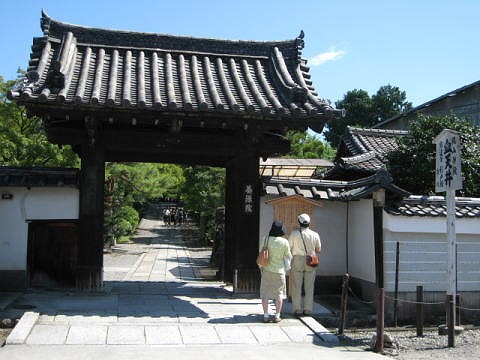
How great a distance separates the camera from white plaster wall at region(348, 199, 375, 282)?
40.3ft

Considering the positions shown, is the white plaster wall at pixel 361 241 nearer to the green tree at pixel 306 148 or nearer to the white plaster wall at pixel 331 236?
the white plaster wall at pixel 331 236

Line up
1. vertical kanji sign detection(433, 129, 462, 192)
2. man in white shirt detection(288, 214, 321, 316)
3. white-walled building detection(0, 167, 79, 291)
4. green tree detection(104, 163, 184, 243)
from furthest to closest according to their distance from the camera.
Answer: green tree detection(104, 163, 184, 243) < white-walled building detection(0, 167, 79, 291) < man in white shirt detection(288, 214, 321, 316) < vertical kanji sign detection(433, 129, 462, 192)

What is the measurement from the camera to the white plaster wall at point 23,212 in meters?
11.9

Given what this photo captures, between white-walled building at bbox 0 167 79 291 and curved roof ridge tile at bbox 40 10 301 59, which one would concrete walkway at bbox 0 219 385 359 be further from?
curved roof ridge tile at bbox 40 10 301 59

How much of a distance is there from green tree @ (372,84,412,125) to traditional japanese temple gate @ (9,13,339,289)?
167 ft

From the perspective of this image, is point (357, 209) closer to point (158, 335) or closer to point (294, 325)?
point (294, 325)

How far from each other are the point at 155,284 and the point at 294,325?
18.8ft

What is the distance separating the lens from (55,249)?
12.7 metres

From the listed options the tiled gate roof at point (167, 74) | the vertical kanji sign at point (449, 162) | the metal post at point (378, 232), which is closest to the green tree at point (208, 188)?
the tiled gate roof at point (167, 74)

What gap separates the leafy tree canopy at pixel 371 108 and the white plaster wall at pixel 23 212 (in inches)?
2038

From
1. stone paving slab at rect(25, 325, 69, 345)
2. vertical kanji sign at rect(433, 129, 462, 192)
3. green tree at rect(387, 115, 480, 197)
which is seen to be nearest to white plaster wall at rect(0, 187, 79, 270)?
stone paving slab at rect(25, 325, 69, 345)

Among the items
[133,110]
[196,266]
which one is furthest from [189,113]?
[196,266]

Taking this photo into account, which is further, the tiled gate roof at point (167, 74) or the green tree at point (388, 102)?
the green tree at point (388, 102)

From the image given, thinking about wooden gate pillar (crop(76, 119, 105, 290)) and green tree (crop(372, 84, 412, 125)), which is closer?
wooden gate pillar (crop(76, 119, 105, 290))
